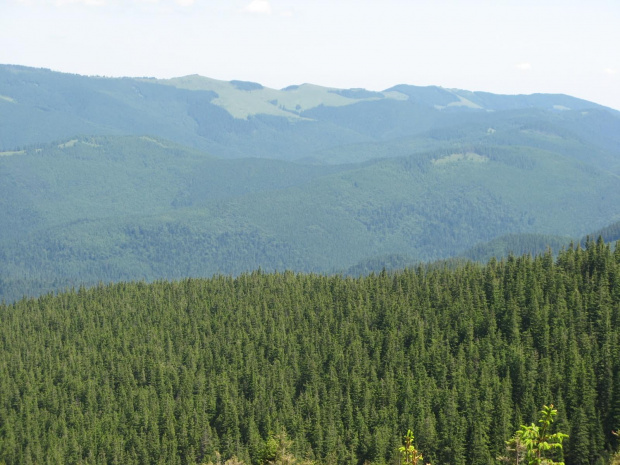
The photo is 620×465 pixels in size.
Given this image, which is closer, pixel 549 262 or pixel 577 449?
pixel 577 449

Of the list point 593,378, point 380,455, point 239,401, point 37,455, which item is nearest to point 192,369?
point 239,401

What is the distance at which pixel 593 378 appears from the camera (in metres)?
141

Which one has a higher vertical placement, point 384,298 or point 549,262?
point 549,262

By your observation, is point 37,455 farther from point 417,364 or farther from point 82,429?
point 417,364

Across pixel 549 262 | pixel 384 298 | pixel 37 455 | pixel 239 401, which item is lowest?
pixel 37 455

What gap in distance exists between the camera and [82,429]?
167750mm

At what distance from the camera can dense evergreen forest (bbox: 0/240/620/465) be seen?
14088cm

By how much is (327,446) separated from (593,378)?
46690 mm

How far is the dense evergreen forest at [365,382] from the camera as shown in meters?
141

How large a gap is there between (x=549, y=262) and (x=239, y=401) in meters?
76.2

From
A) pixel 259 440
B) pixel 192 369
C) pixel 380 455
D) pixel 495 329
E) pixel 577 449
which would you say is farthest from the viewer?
pixel 192 369

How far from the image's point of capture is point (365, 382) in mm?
162750

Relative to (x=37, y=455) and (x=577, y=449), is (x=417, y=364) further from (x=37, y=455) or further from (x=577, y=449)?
(x=37, y=455)

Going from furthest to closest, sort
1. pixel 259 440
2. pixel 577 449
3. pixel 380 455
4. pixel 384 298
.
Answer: pixel 384 298
pixel 259 440
pixel 380 455
pixel 577 449
